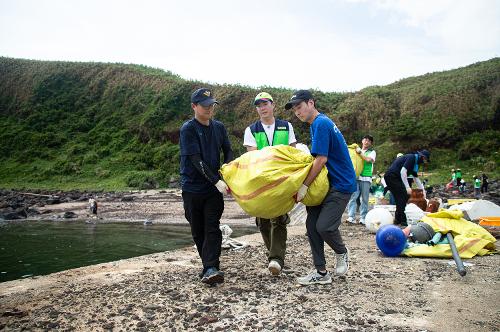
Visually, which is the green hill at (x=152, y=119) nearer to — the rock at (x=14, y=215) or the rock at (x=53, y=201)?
the rock at (x=53, y=201)

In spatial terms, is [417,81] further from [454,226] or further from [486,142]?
[454,226]

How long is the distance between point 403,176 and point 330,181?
4326 millimetres

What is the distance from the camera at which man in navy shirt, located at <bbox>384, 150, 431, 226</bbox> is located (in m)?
8.29

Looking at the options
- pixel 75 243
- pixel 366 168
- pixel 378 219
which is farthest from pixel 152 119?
pixel 378 219

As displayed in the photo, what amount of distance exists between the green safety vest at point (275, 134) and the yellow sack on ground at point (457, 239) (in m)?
2.77

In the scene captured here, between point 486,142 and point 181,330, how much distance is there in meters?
28.1

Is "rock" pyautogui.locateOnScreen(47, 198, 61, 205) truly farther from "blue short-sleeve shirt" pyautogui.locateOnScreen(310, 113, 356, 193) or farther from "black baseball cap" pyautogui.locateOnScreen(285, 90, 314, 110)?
"blue short-sleeve shirt" pyautogui.locateOnScreen(310, 113, 356, 193)

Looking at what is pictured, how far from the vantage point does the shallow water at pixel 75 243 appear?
8.63 meters

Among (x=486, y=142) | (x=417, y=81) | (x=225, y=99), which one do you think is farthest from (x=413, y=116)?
(x=225, y=99)

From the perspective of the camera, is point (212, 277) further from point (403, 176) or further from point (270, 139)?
point (403, 176)

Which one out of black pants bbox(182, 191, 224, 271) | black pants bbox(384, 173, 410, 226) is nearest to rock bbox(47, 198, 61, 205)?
black pants bbox(384, 173, 410, 226)

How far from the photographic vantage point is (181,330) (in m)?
3.48

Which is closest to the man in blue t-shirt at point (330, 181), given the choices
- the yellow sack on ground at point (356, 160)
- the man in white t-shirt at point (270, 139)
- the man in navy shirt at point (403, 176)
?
the man in white t-shirt at point (270, 139)

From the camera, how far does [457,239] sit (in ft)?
20.2
